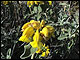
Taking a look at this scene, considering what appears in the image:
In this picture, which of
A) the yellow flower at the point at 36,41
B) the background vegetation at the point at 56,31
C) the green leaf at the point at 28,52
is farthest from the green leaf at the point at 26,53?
the background vegetation at the point at 56,31

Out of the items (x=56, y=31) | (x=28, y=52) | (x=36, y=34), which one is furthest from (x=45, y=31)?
(x=56, y=31)

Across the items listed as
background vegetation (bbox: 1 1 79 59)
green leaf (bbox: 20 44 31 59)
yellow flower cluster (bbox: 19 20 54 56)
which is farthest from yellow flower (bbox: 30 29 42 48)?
background vegetation (bbox: 1 1 79 59)

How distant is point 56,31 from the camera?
2.05 meters

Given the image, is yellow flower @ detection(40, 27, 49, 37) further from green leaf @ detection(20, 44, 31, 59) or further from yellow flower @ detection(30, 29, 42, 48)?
green leaf @ detection(20, 44, 31, 59)

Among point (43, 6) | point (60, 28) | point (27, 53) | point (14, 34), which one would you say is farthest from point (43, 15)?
point (27, 53)

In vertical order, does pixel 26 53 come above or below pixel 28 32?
below

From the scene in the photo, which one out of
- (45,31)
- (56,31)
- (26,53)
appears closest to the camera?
(45,31)

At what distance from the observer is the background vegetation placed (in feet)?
6.20

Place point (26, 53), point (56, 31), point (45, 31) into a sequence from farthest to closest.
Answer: point (56, 31)
point (26, 53)
point (45, 31)

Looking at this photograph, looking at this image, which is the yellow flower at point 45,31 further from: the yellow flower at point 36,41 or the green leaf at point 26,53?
the green leaf at point 26,53

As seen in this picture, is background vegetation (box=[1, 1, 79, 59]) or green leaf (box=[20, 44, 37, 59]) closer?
green leaf (box=[20, 44, 37, 59])

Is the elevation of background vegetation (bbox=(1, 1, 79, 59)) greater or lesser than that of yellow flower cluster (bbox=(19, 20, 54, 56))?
lesser

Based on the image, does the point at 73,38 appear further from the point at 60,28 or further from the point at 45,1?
the point at 45,1

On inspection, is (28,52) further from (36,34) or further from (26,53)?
(36,34)
